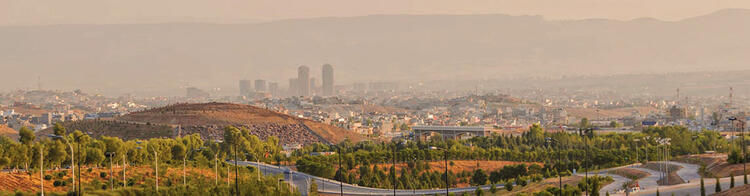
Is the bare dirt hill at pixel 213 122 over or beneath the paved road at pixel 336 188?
over

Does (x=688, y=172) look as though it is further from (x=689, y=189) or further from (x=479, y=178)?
(x=689, y=189)

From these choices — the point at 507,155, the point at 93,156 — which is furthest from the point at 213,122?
the point at 93,156

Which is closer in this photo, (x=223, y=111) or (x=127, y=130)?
(x=127, y=130)

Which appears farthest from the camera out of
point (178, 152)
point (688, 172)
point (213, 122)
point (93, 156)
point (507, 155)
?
point (213, 122)

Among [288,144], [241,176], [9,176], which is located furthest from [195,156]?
[288,144]

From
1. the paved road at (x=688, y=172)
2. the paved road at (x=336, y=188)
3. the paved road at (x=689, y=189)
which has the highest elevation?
the paved road at (x=689, y=189)

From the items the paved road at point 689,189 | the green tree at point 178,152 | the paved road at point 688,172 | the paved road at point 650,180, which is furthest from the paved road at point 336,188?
the paved road at point 689,189

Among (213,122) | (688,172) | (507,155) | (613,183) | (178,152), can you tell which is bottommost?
(613,183)

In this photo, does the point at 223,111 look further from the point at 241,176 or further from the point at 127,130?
the point at 241,176

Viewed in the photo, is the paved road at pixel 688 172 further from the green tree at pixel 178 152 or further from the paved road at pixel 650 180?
the green tree at pixel 178 152

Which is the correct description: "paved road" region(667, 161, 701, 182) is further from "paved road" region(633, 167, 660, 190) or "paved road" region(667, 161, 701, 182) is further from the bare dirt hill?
the bare dirt hill

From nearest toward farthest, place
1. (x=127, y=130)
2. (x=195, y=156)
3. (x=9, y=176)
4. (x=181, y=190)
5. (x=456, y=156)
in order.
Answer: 1. (x=181, y=190)
2. (x=9, y=176)
3. (x=195, y=156)
4. (x=456, y=156)
5. (x=127, y=130)
